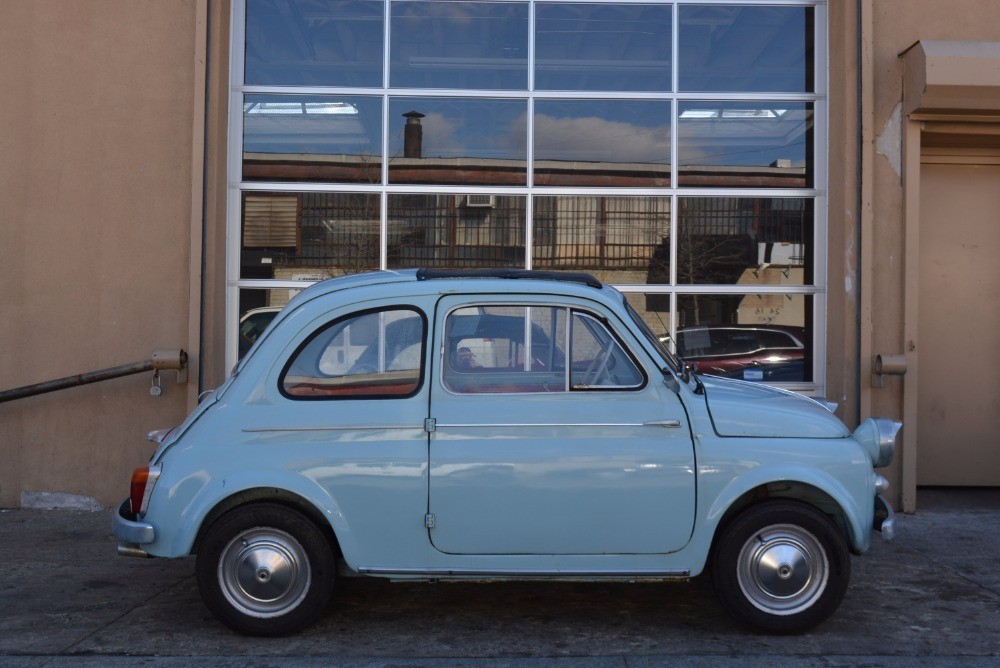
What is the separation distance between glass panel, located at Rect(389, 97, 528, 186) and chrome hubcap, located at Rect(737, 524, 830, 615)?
447 cm

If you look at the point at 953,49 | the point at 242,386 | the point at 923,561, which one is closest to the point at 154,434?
the point at 242,386

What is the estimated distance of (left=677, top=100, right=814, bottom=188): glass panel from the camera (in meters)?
8.74

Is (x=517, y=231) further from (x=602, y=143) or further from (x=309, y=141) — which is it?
(x=309, y=141)

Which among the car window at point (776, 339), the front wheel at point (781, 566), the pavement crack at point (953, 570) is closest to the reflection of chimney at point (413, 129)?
the car window at point (776, 339)

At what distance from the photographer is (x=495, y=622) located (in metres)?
5.47

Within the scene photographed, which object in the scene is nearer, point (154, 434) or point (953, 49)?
point (154, 434)

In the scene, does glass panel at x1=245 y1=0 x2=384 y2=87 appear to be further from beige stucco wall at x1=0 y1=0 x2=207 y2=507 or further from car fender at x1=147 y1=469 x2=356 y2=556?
car fender at x1=147 y1=469 x2=356 y2=556

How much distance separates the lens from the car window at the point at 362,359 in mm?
5203

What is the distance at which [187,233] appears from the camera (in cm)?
825

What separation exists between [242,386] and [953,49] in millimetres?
6040

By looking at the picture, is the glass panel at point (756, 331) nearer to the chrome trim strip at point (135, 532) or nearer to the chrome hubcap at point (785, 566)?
the chrome hubcap at point (785, 566)

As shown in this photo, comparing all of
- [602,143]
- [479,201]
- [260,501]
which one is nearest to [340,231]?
[479,201]

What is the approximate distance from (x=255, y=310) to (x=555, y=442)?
4.24 meters

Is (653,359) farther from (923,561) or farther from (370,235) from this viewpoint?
(370,235)
